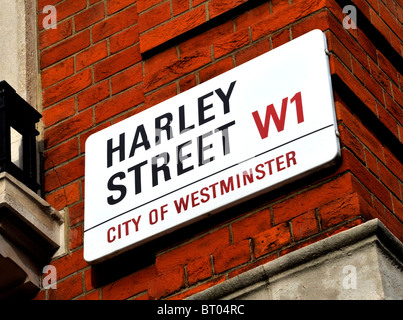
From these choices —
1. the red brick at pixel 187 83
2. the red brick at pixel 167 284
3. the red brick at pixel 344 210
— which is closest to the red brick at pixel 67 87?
the red brick at pixel 187 83

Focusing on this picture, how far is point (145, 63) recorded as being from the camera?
552 cm

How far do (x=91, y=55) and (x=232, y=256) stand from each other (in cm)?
154

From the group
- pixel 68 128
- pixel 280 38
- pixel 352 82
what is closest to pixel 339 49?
pixel 352 82

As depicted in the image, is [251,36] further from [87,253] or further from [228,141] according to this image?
[87,253]

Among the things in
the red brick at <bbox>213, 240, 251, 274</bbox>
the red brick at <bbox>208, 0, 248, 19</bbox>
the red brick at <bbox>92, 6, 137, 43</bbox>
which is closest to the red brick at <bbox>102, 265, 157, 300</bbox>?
the red brick at <bbox>213, 240, 251, 274</bbox>

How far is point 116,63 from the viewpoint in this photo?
5648mm

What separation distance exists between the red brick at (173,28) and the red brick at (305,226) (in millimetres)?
1226

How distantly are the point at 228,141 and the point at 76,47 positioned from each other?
4.20 ft

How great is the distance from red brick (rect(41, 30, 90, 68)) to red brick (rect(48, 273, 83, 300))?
48.7 inches

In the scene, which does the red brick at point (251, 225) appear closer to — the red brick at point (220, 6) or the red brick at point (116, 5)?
the red brick at point (220, 6)

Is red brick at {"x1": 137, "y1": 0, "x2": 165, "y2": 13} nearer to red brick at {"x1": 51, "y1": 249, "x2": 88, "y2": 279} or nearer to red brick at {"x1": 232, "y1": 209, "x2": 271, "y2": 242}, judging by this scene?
red brick at {"x1": 51, "y1": 249, "x2": 88, "y2": 279}

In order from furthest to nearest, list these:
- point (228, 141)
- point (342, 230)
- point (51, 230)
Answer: point (51, 230)
point (228, 141)
point (342, 230)
